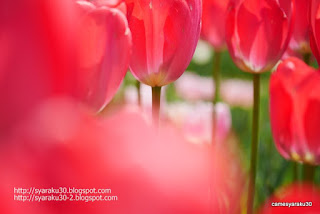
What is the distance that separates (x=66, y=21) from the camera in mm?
99

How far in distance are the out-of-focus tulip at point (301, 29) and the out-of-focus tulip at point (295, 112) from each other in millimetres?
65

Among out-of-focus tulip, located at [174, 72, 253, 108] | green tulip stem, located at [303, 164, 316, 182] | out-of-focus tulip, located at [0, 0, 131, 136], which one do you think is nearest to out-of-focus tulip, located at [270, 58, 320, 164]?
green tulip stem, located at [303, 164, 316, 182]

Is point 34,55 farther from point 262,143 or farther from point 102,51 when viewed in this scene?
point 262,143

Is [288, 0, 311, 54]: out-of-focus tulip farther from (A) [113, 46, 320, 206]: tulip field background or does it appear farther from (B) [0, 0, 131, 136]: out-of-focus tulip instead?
(B) [0, 0, 131, 136]: out-of-focus tulip

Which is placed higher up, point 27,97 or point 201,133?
point 27,97

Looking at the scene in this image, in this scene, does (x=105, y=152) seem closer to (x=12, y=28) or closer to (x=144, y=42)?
(x=12, y=28)

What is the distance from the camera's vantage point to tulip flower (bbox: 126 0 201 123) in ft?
0.73

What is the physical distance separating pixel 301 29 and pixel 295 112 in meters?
0.08

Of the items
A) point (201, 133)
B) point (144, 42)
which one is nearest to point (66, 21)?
point (144, 42)

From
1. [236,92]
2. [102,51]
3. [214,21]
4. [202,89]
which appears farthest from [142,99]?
[236,92]

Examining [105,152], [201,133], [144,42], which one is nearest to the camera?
[105,152]

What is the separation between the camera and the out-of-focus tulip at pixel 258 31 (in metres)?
0.26

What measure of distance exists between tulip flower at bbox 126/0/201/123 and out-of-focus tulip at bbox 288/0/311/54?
0.08 metres

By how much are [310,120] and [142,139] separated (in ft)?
0.56
